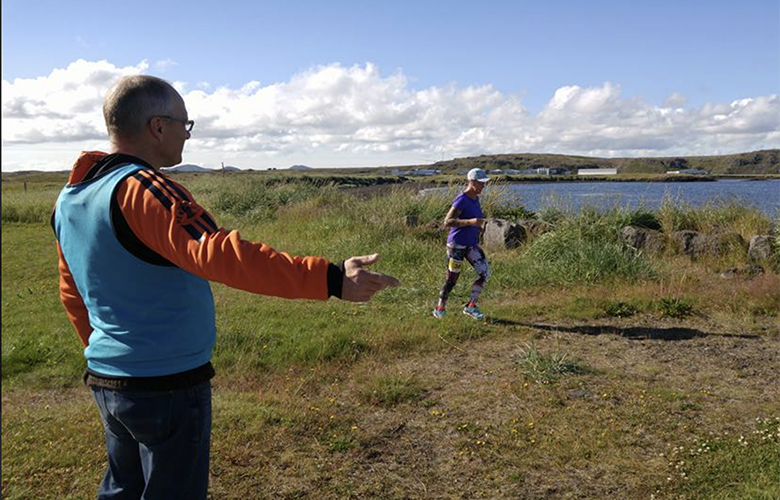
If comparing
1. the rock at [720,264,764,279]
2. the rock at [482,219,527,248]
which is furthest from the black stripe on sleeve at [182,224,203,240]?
the rock at [482,219,527,248]

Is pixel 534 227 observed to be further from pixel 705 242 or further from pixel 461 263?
pixel 461 263

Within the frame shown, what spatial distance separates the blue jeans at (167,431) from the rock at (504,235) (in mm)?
11765

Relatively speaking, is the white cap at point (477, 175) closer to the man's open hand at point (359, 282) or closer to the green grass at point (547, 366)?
the green grass at point (547, 366)

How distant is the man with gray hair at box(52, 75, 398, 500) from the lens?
191 centimetres

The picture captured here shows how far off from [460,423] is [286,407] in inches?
53.1

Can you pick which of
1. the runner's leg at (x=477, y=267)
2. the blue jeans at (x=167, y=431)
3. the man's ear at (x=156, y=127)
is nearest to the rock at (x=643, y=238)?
the runner's leg at (x=477, y=267)

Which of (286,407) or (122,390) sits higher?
(122,390)

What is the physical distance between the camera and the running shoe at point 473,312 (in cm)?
788

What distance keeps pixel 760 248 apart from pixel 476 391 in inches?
318

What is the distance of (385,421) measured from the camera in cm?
493

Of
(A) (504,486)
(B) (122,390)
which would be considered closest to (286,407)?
(A) (504,486)

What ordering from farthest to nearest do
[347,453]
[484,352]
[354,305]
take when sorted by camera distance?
[354,305]
[484,352]
[347,453]

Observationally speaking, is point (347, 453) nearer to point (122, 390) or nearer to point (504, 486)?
point (504, 486)

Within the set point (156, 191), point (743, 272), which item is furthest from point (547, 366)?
point (743, 272)
